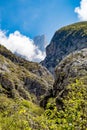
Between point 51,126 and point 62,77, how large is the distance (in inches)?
4083

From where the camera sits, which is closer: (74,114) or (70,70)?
(74,114)

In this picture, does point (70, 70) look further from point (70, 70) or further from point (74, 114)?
point (74, 114)

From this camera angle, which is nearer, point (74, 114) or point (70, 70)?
point (74, 114)

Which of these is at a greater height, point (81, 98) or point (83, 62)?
point (83, 62)

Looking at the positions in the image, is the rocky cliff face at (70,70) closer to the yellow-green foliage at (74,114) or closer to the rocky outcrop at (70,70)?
the rocky outcrop at (70,70)

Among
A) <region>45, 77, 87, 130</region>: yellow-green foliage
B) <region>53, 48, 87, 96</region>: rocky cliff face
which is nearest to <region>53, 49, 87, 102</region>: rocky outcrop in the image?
<region>53, 48, 87, 96</region>: rocky cliff face

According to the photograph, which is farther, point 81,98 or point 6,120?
point 6,120

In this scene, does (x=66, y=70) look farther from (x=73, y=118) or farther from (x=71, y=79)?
(x=73, y=118)

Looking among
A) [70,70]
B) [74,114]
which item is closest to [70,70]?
[70,70]

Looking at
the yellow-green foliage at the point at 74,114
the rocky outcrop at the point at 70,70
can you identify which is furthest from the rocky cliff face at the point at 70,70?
the yellow-green foliage at the point at 74,114

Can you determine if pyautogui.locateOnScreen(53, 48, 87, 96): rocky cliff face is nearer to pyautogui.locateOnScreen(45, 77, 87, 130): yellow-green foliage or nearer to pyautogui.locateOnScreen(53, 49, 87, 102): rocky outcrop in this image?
pyautogui.locateOnScreen(53, 49, 87, 102): rocky outcrop

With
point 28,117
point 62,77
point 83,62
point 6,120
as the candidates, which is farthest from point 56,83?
point 28,117

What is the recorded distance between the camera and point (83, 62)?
126 meters

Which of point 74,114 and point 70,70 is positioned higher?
point 70,70
